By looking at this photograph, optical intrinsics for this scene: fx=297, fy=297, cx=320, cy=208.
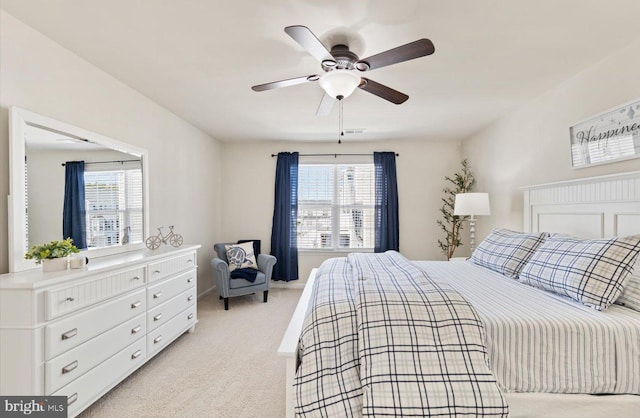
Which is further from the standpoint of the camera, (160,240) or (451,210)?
(451,210)

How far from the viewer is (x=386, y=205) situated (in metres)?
4.79

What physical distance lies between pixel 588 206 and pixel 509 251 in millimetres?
694

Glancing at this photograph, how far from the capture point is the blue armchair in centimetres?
373

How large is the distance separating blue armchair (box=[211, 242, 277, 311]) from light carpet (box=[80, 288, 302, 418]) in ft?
1.35

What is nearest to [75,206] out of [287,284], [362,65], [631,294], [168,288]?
[168,288]

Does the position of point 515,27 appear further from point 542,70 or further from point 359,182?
point 359,182

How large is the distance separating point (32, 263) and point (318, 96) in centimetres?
259

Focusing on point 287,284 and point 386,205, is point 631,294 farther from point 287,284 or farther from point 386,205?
point 287,284

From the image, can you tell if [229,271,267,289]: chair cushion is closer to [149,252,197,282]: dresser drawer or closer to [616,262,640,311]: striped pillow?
[149,252,197,282]: dresser drawer

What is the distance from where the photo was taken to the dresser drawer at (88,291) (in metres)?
1.62

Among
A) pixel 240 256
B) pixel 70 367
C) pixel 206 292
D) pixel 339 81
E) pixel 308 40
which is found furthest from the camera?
pixel 206 292

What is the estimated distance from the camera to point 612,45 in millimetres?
2076

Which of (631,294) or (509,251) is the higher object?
(509,251)

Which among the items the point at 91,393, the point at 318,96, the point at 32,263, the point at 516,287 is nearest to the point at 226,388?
the point at 91,393
